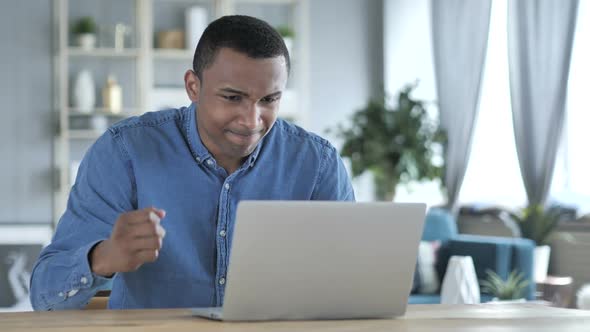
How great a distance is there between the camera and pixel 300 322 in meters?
1.78

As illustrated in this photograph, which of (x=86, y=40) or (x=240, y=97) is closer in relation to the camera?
(x=240, y=97)

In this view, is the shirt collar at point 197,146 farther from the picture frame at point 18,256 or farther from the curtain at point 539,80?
the picture frame at point 18,256

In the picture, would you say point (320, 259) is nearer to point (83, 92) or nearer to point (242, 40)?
point (242, 40)

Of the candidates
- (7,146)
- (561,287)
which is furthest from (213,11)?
(561,287)

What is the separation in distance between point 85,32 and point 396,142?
2484 mm

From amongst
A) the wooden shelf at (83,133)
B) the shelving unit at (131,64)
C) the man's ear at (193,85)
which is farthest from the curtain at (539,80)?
the man's ear at (193,85)

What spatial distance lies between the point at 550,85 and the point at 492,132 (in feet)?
3.25

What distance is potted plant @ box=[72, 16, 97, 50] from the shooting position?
25.3 feet

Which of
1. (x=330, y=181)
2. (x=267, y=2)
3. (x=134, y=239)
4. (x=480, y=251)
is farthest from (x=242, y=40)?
(x=267, y=2)

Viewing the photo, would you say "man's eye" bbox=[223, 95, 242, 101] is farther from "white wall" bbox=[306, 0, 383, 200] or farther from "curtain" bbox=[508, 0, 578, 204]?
"white wall" bbox=[306, 0, 383, 200]

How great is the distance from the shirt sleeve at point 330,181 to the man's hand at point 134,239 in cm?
69

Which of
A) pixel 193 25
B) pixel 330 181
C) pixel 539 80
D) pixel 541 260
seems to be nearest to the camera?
pixel 330 181

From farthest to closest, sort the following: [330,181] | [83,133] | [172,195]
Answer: [83,133] < [330,181] < [172,195]

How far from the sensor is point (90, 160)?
2270 millimetres
